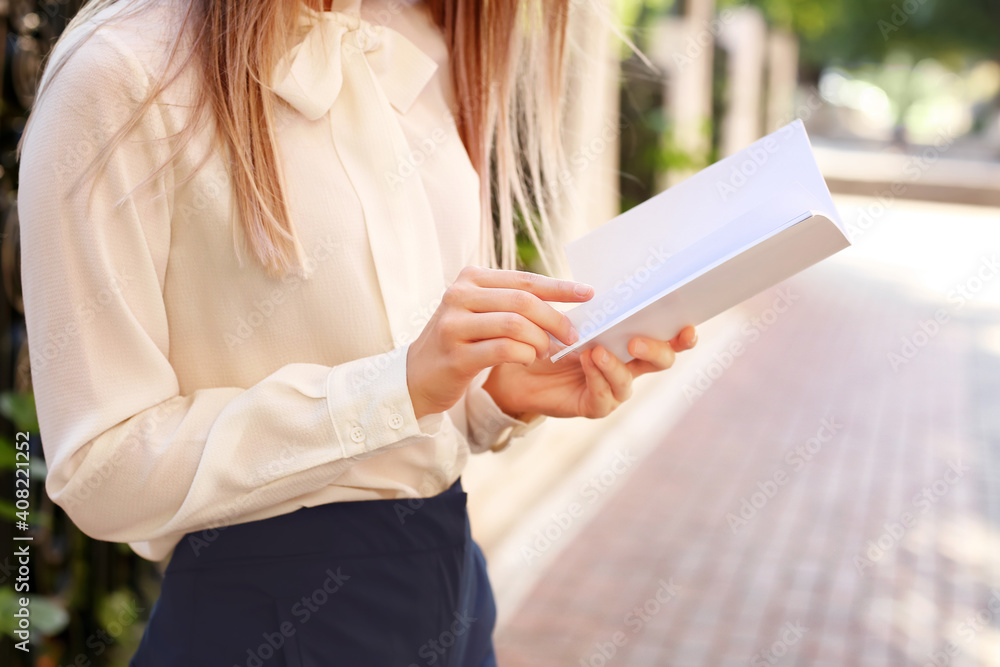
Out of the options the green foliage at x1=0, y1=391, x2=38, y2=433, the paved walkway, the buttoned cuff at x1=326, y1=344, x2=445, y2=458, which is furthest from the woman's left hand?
the paved walkway

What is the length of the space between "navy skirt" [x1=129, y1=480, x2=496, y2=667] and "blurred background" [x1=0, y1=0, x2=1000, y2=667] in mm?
893

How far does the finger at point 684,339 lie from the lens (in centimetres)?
119

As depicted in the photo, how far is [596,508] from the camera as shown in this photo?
14.9ft

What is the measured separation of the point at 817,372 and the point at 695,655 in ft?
13.4

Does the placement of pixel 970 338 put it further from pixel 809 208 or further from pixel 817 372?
pixel 809 208

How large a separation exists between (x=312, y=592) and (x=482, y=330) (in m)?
0.42

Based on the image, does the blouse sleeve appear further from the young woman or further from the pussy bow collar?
the pussy bow collar

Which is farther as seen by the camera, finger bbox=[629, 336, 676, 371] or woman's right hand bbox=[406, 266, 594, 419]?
finger bbox=[629, 336, 676, 371]

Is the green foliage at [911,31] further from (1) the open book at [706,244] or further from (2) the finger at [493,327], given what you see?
(2) the finger at [493,327]

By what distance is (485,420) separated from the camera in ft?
4.55

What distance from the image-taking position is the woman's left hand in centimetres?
117

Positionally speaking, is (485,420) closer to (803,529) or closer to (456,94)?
(456,94)

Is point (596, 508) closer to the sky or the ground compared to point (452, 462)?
closer to the ground

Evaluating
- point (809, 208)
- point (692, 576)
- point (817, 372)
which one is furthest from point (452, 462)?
point (817, 372)
